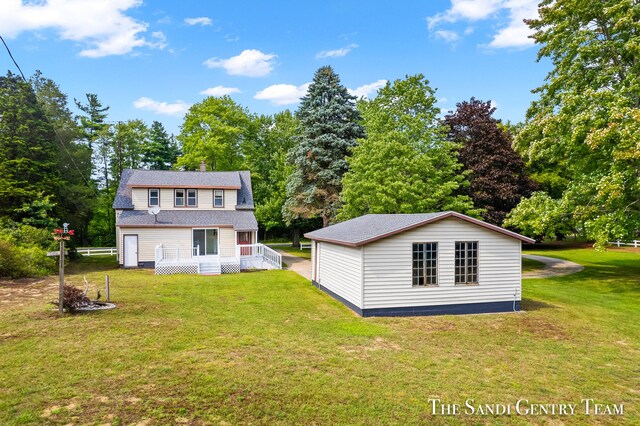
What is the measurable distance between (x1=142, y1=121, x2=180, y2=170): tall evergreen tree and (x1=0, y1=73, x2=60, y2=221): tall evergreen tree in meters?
24.6

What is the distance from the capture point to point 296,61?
24281 mm

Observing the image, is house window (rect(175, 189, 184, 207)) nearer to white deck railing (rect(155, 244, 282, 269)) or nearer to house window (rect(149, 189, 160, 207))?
house window (rect(149, 189, 160, 207))

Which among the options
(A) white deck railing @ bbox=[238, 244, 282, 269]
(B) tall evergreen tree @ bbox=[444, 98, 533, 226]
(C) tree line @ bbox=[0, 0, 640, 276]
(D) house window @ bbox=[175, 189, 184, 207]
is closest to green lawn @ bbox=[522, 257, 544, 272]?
(C) tree line @ bbox=[0, 0, 640, 276]

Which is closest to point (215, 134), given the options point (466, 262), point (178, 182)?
point (178, 182)

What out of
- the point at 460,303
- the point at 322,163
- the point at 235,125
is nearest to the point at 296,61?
the point at 322,163

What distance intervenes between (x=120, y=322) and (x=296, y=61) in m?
18.9

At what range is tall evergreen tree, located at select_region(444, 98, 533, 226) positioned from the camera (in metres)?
27.5

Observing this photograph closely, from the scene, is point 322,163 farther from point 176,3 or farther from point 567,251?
Result: point 567,251

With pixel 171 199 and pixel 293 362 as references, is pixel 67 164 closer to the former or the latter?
pixel 171 199

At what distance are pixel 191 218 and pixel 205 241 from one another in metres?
1.88

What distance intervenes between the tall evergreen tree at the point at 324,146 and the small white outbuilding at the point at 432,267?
1802 cm

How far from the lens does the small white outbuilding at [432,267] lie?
12523 mm

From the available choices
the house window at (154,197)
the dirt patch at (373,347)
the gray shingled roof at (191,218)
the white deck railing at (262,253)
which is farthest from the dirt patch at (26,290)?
the dirt patch at (373,347)

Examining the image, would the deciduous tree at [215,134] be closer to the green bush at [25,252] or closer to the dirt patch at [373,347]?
the green bush at [25,252]
